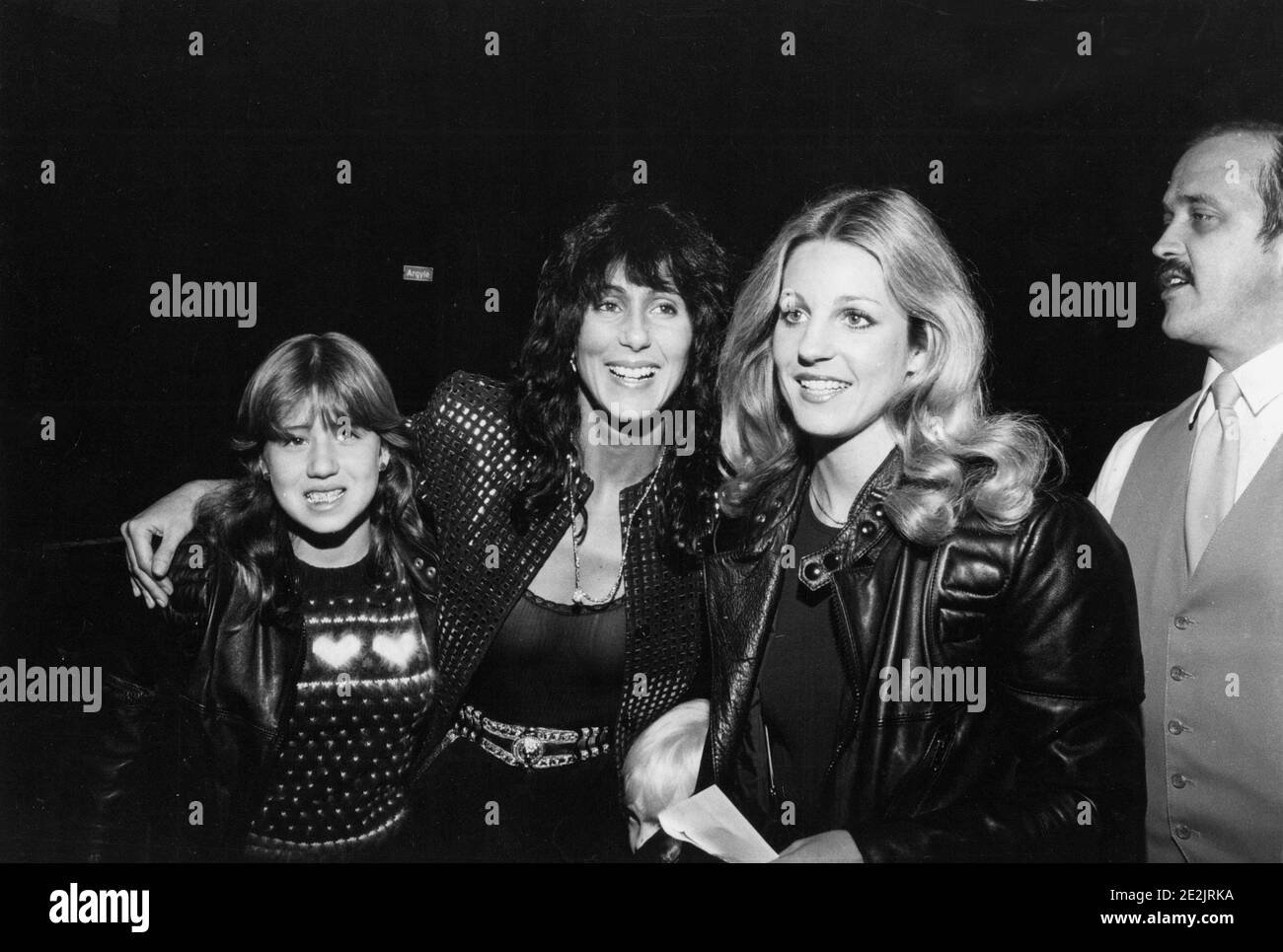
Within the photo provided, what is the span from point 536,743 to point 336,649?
2.14 ft

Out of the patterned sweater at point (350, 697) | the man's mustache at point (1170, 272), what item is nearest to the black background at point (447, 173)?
the man's mustache at point (1170, 272)

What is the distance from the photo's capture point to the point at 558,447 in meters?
3.21

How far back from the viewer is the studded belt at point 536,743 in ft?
10.4

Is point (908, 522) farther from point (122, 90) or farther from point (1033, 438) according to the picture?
point (122, 90)

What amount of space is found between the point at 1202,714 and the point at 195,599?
2927 mm

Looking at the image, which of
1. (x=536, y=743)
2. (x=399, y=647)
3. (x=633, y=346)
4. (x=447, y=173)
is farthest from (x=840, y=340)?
(x=399, y=647)

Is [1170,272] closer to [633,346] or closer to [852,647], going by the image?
[852,647]

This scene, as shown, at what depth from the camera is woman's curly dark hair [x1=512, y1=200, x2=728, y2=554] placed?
3.17 meters

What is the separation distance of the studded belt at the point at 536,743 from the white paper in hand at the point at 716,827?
0.95ft

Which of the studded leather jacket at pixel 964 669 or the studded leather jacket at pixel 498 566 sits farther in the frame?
the studded leather jacket at pixel 498 566

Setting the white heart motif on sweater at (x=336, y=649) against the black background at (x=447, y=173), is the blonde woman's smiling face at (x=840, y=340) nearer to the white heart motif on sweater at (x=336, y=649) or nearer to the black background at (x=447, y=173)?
the black background at (x=447, y=173)

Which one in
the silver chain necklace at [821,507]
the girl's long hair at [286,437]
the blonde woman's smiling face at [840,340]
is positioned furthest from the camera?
the girl's long hair at [286,437]

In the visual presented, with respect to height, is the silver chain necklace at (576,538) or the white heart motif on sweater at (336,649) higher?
the silver chain necklace at (576,538)
